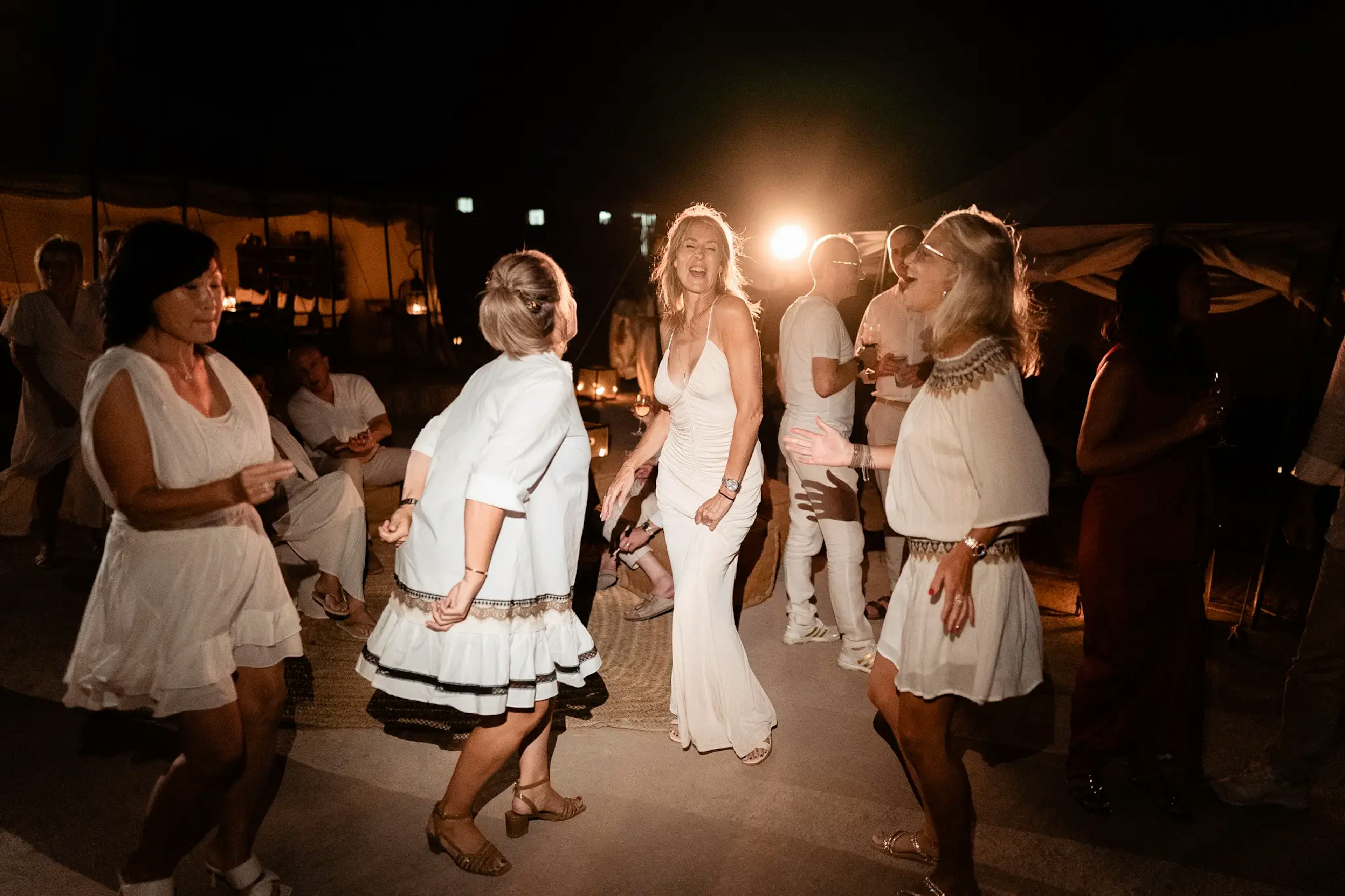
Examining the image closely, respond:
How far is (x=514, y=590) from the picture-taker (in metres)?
2.60

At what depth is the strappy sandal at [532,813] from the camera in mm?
2996

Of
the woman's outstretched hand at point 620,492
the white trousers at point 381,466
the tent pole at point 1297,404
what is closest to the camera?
the woman's outstretched hand at point 620,492

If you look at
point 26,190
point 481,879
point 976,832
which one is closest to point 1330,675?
point 976,832

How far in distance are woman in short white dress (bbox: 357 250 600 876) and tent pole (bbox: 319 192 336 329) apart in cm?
1256

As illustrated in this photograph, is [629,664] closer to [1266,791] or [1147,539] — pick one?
[1147,539]

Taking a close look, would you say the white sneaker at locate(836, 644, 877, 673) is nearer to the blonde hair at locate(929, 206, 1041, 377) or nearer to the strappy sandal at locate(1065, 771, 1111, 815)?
the strappy sandal at locate(1065, 771, 1111, 815)

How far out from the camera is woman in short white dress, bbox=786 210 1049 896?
7.70 ft

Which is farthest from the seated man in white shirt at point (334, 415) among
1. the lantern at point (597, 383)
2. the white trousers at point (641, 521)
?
the lantern at point (597, 383)

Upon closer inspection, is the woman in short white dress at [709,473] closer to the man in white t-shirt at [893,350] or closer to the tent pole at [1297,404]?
the man in white t-shirt at [893,350]

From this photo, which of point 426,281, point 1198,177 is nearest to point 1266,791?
point 1198,177

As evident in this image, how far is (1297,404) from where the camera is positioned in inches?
197

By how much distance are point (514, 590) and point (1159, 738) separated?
2658 mm

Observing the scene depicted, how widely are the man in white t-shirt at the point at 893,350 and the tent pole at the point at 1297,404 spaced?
205 centimetres

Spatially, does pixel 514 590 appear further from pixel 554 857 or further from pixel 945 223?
pixel 945 223
